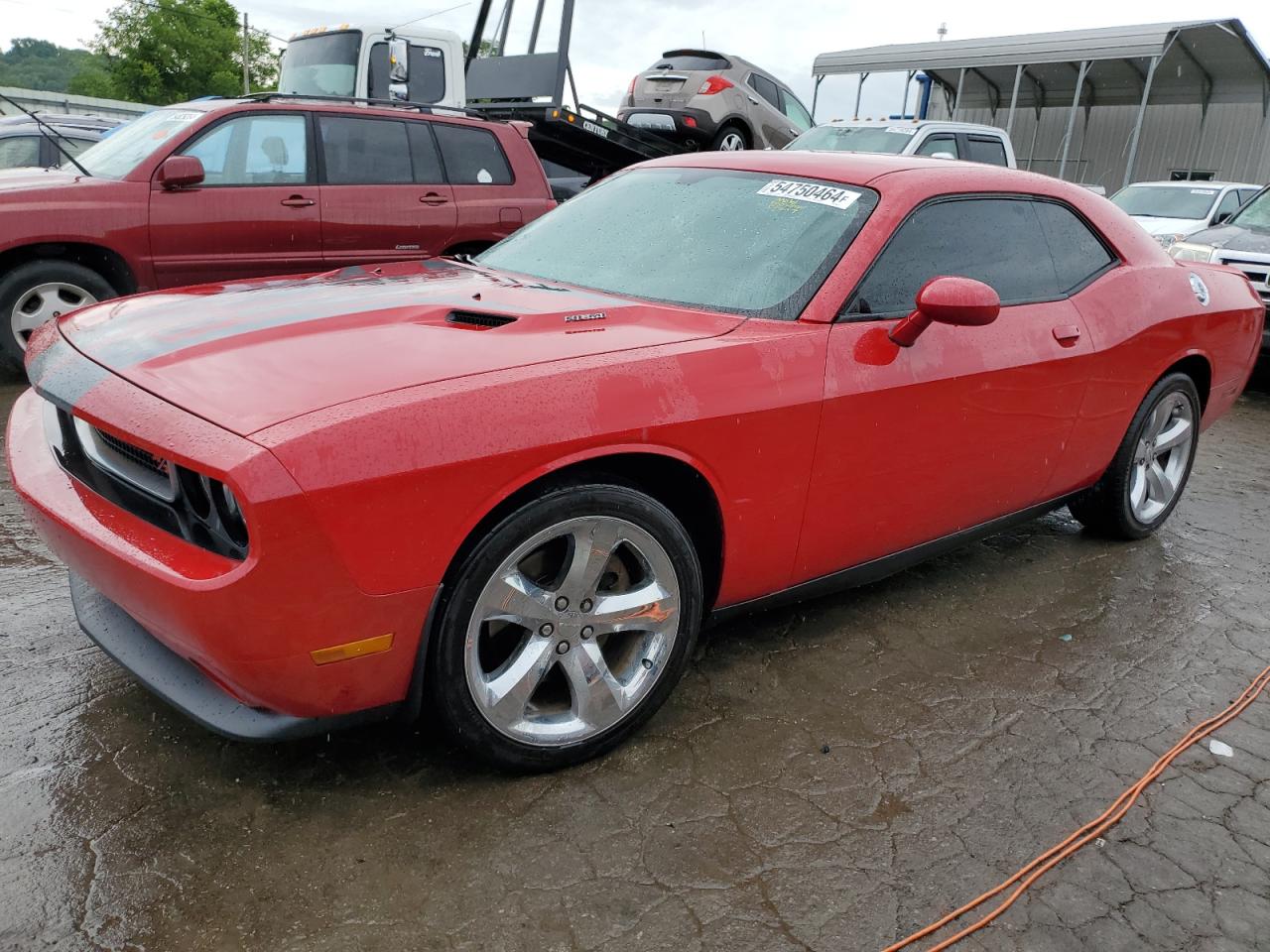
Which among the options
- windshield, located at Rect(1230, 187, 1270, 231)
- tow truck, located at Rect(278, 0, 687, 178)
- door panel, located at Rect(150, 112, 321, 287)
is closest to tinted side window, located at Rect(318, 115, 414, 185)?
door panel, located at Rect(150, 112, 321, 287)

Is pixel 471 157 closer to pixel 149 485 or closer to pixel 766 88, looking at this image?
pixel 149 485

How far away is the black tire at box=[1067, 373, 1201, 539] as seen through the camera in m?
4.11

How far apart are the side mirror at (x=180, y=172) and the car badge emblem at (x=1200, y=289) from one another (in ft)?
18.1

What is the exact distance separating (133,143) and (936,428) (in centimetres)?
579

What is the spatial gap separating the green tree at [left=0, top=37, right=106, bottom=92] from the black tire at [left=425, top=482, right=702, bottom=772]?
96.3 meters

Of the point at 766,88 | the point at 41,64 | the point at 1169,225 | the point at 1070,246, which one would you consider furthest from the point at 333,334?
the point at 41,64

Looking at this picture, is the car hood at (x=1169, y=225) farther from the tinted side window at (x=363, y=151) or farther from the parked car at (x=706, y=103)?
the tinted side window at (x=363, y=151)

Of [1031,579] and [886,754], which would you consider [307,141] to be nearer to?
[1031,579]

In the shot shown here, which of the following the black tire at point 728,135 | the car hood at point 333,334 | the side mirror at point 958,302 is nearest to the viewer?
the car hood at point 333,334

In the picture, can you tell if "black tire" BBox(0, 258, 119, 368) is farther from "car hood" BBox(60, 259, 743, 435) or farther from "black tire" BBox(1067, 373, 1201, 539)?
"black tire" BBox(1067, 373, 1201, 539)

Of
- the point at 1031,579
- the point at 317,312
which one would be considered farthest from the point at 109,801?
the point at 1031,579

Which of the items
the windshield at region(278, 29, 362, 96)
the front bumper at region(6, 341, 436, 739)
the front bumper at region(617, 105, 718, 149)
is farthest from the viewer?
the front bumper at region(617, 105, 718, 149)

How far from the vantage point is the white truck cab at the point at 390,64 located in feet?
35.1

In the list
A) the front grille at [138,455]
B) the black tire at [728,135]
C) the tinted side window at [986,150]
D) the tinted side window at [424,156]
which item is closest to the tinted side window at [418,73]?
the black tire at [728,135]
